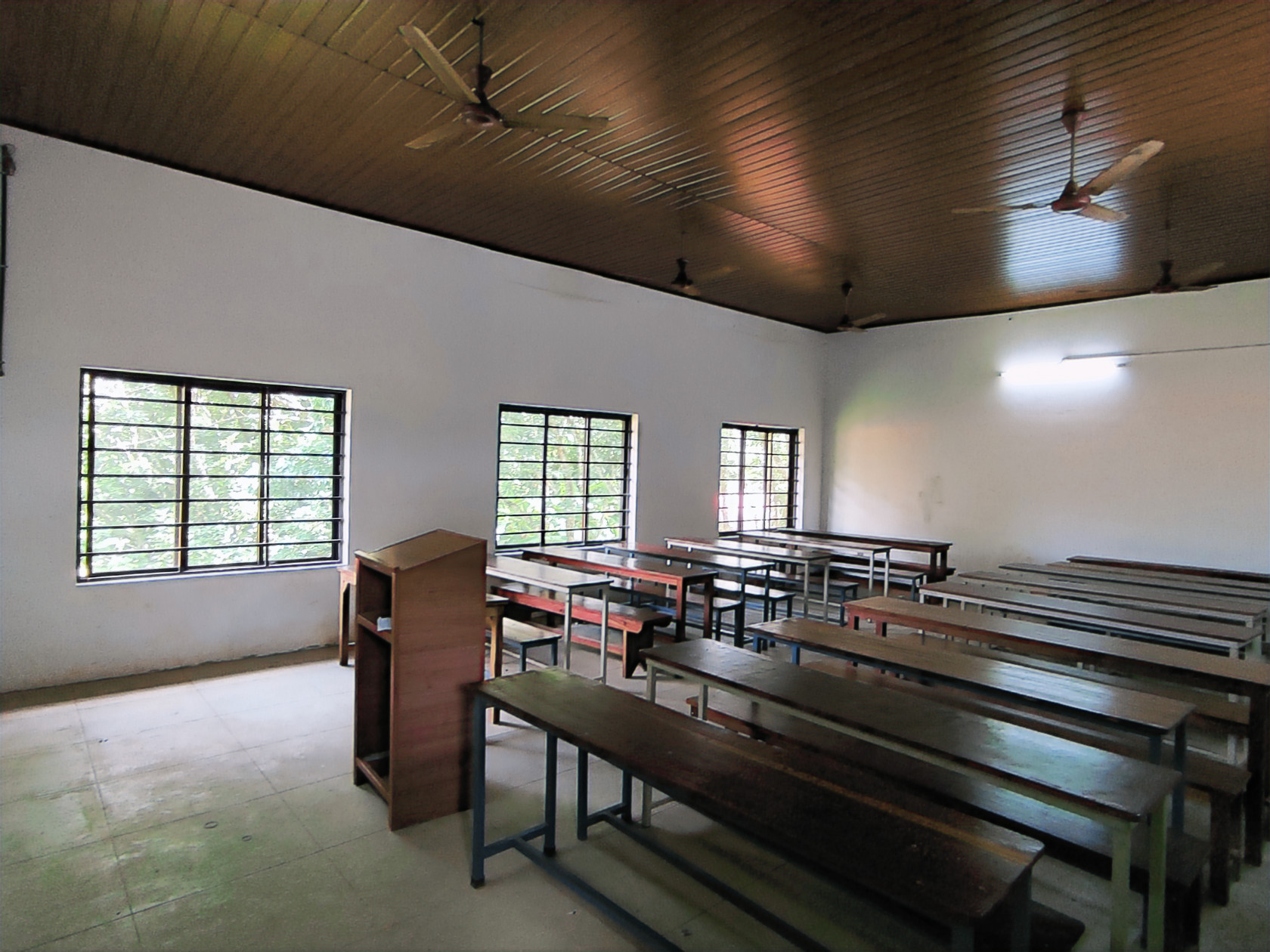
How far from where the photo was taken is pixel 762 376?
29.0ft

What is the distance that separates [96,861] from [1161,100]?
5.64 m

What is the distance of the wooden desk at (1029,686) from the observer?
87.5 inches

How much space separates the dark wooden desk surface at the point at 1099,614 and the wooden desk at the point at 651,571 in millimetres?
1491

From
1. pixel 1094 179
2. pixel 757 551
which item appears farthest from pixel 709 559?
pixel 1094 179

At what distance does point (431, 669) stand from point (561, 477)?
169 inches

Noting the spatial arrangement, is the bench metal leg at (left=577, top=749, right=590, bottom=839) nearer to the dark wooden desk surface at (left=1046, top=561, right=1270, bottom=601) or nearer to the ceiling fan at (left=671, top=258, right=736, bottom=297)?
the ceiling fan at (left=671, top=258, right=736, bottom=297)

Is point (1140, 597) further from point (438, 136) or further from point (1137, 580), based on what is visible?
point (438, 136)

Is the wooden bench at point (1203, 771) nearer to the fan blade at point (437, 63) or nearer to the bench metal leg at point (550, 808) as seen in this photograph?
the bench metal leg at point (550, 808)

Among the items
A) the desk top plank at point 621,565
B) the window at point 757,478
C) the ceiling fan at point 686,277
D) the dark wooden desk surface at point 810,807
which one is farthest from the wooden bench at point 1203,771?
the window at point 757,478

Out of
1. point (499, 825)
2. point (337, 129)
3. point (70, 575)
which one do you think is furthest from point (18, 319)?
point (499, 825)

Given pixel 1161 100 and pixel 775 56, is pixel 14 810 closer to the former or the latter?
pixel 775 56

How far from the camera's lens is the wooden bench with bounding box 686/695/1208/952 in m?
1.98

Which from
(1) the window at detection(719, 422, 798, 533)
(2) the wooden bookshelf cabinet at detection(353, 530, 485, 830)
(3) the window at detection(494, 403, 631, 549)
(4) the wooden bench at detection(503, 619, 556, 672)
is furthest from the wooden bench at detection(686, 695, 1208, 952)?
(1) the window at detection(719, 422, 798, 533)

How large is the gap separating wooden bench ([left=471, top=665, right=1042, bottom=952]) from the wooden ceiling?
280 centimetres
